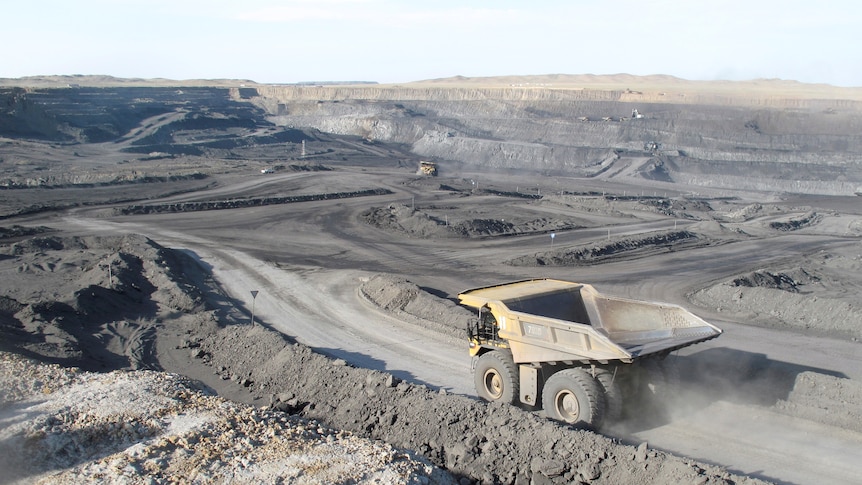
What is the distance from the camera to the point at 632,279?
1026 inches

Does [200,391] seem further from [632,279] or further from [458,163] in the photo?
[458,163]

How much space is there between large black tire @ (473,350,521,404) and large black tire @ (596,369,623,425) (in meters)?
1.59

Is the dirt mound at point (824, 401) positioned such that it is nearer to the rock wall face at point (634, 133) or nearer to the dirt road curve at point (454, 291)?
the dirt road curve at point (454, 291)

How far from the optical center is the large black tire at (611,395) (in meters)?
10.9

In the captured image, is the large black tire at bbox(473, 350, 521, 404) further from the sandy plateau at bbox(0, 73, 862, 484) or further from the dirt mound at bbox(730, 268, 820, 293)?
the dirt mound at bbox(730, 268, 820, 293)

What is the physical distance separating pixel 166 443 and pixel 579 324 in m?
6.27

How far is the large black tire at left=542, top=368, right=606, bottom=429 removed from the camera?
1087cm

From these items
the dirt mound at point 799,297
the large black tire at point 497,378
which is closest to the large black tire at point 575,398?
the large black tire at point 497,378

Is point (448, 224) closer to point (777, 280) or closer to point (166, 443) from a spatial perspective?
point (777, 280)

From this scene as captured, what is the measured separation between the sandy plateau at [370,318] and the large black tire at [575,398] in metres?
0.54

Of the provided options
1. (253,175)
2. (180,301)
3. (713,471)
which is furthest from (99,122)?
(713,471)

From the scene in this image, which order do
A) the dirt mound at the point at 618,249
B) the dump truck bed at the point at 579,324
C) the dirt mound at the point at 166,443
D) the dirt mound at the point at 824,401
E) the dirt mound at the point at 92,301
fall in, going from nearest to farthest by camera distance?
the dirt mound at the point at 166,443 → the dump truck bed at the point at 579,324 → the dirt mound at the point at 824,401 → the dirt mound at the point at 92,301 → the dirt mound at the point at 618,249

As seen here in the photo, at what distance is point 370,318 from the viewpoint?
64.5ft

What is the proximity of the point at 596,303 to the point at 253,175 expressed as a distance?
47.2 meters
